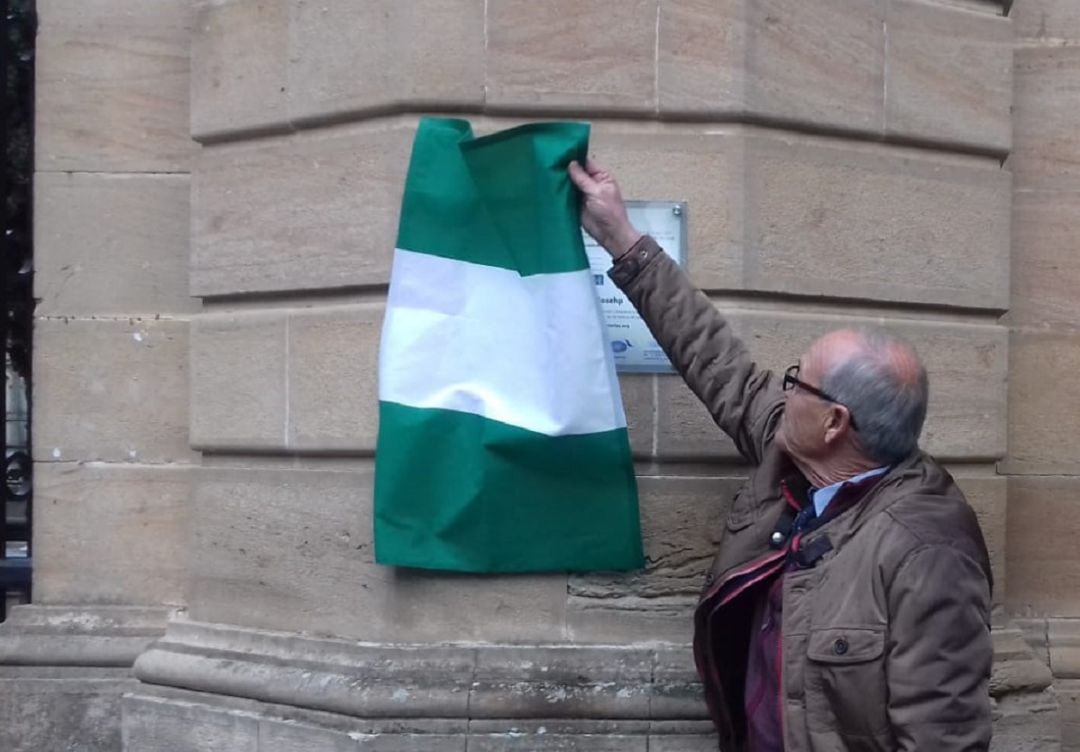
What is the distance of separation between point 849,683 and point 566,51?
6.41 ft

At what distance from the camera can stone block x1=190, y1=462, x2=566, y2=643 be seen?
4.00 m

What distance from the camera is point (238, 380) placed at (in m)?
4.39

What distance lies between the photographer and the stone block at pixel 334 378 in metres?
4.07

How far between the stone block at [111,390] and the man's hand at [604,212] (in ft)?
5.36

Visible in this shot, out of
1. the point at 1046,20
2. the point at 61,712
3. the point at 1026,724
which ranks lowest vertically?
the point at 61,712

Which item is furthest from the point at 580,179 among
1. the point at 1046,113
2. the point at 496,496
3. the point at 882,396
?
the point at 1046,113

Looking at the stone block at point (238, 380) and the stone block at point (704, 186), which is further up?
the stone block at point (704, 186)

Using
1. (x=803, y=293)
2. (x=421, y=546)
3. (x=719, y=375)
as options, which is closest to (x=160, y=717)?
(x=421, y=546)

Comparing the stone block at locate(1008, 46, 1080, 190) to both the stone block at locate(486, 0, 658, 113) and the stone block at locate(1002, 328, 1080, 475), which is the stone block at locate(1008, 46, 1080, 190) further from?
the stone block at locate(486, 0, 658, 113)

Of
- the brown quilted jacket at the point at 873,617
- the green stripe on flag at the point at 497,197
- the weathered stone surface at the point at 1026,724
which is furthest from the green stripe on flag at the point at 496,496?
the weathered stone surface at the point at 1026,724

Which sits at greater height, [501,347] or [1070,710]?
[501,347]

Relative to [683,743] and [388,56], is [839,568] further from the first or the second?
[388,56]

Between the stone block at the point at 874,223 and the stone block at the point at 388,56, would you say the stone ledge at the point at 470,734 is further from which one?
the stone block at the point at 388,56

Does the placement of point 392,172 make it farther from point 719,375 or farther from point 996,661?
point 996,661
